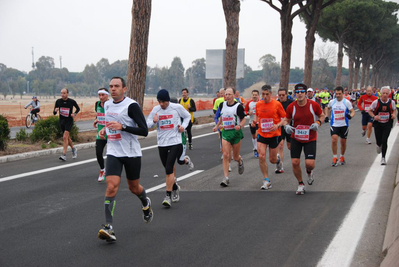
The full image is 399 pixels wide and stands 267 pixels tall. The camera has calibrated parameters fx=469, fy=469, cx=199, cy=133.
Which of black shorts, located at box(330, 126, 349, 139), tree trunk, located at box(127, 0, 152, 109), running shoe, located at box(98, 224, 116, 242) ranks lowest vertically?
running shoe, located at box(98, 224, 116, 242)

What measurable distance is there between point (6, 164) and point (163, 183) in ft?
16.6

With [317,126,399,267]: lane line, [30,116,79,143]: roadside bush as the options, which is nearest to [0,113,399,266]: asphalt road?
[317,126,399,267]: lane line

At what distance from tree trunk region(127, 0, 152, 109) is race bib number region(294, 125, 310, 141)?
38.3ft

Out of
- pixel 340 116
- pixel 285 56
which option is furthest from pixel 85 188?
pixel 285 56

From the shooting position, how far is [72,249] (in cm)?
554

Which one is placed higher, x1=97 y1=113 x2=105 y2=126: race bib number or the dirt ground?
x1=97 y1=113 x2=105 y2=126: race bib number

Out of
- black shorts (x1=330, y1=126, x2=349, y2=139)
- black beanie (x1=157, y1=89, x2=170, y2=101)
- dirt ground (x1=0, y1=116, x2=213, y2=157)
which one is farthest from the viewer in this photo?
dirt ground (x1=0, y1=116, x2=213, y2=157)

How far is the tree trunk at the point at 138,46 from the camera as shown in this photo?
738 inches

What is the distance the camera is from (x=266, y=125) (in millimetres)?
9422

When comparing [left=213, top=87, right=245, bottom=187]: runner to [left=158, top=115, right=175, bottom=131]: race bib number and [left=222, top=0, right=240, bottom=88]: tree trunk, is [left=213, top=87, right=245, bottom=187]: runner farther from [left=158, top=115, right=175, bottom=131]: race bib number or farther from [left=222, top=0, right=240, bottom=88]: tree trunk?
[left=222, top=0, right=240, bottom=88]: tree trunk

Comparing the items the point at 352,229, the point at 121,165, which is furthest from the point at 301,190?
the point at 121,165

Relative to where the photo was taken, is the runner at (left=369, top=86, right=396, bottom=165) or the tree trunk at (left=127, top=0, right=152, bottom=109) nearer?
the runner at (left=369, top=86, right=396, bottom=165)

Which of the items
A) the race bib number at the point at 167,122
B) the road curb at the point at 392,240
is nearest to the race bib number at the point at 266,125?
the race bib number at the point at 167,122

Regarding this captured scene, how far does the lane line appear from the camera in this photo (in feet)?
16.8
